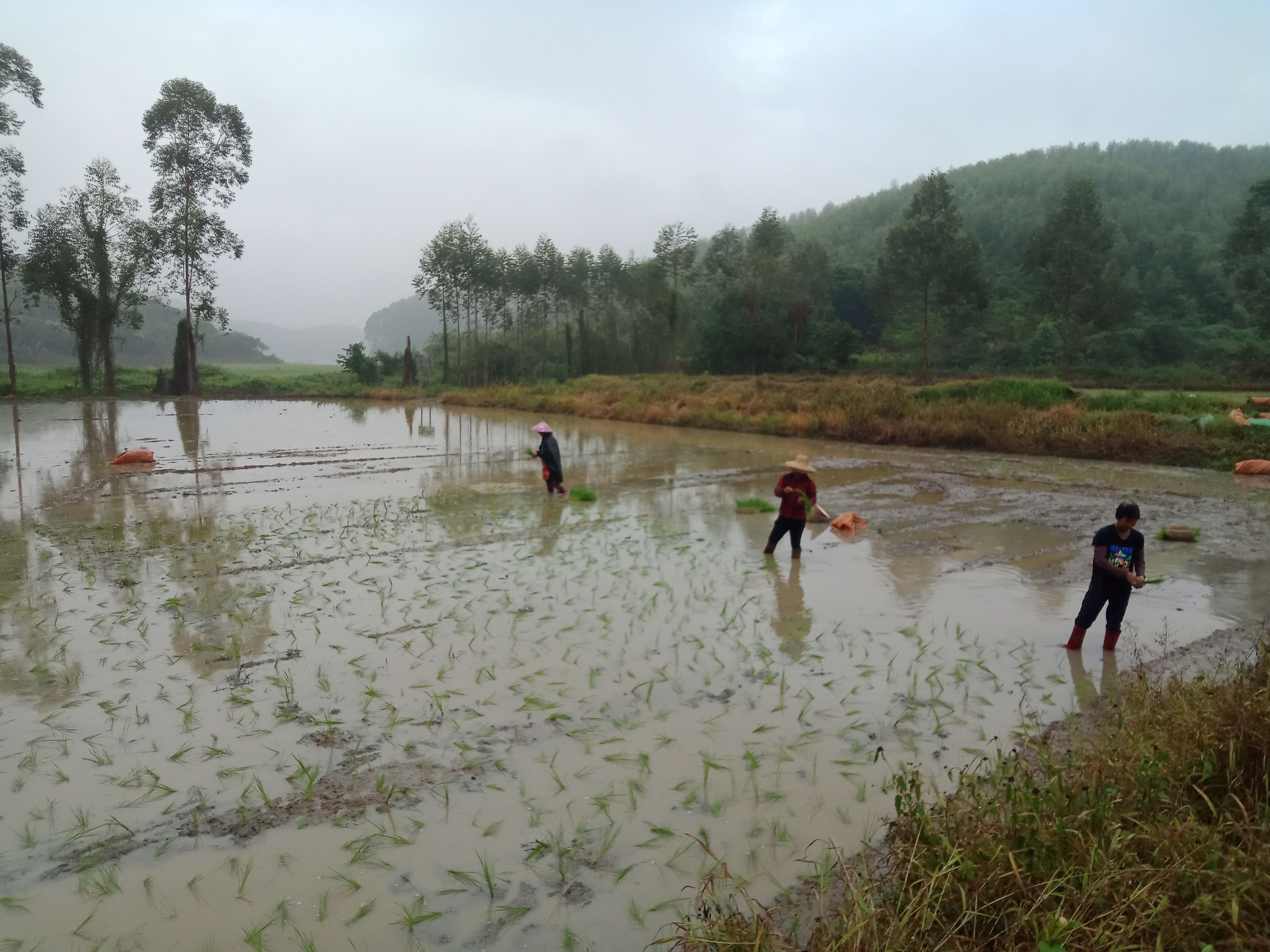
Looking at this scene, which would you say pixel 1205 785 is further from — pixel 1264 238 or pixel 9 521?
pixel 1264 238

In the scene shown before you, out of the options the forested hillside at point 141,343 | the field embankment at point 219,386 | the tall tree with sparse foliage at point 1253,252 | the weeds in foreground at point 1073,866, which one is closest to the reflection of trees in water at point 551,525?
the weeds in foreground at point 1073,866

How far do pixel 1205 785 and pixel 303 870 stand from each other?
347 cm

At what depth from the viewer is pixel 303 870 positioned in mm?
3059

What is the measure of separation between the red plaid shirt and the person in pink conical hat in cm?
432

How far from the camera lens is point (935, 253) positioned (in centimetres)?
3716

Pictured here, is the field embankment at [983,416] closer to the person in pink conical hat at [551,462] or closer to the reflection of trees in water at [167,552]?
the person in pink conical hat at [551,462]

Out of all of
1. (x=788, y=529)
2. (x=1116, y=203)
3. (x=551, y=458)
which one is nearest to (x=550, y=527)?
(x=551, y=458)

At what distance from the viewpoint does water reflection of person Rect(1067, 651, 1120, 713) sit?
465 centimetres

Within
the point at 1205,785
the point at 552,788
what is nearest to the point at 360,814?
the point at 552,788

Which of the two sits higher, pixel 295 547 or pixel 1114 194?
pixel 1114 194

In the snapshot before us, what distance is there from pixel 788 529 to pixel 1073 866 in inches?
220

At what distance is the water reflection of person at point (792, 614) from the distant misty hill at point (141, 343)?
191ft

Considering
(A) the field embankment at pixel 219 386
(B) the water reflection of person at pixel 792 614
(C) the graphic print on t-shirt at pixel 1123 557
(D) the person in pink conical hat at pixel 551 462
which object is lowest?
(B) the water reflection of person at pixel 792 614

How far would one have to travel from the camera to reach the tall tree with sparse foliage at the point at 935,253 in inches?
1460
